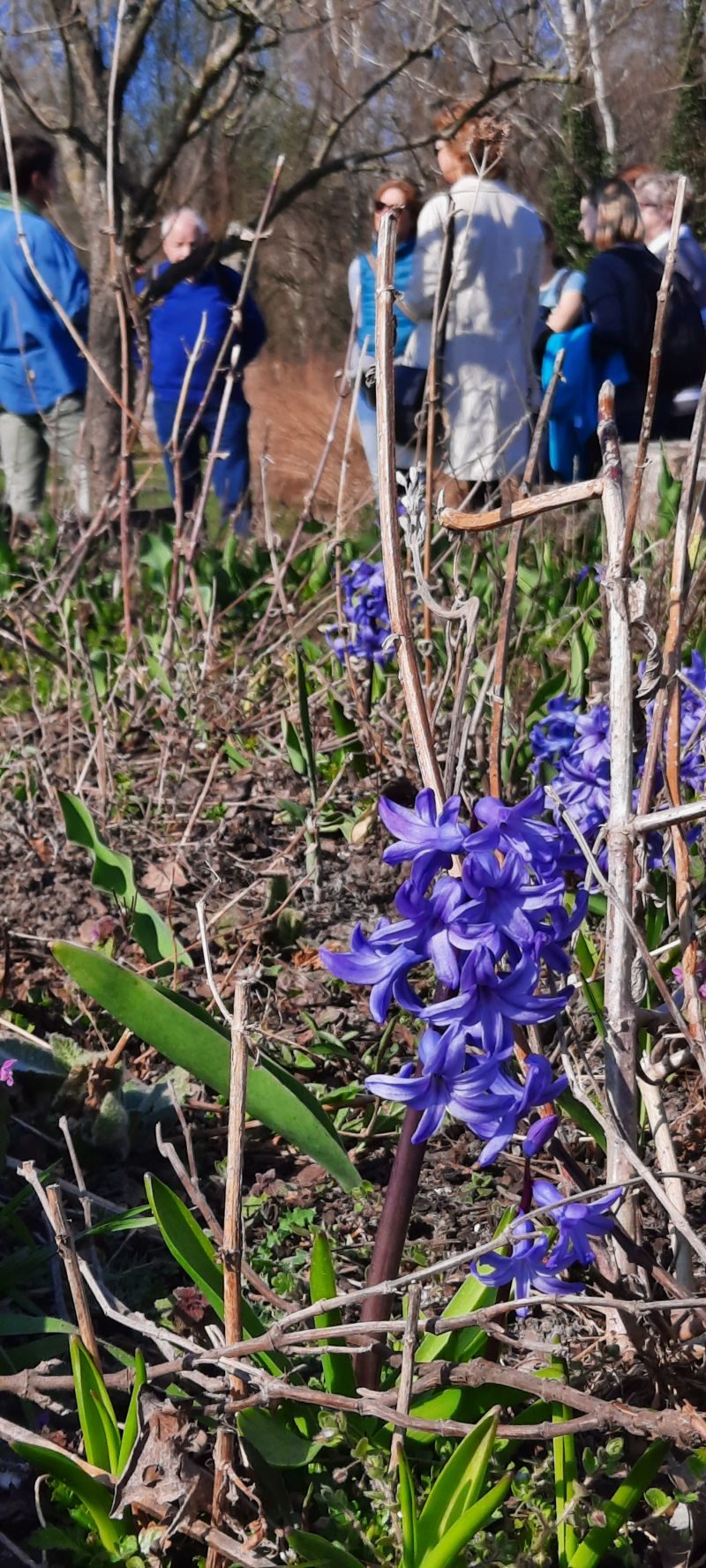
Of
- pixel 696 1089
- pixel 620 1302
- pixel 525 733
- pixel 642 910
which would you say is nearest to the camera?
pixel 620 1302

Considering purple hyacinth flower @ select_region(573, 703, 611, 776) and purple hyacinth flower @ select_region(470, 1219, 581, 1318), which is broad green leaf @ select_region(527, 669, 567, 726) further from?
purple hyacinth flower @ select_region(470, 1219, 581, 1318)

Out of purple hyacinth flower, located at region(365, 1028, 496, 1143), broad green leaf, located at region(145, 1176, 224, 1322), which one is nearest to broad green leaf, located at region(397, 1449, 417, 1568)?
broad green leaf, located at region(145, 1176, 224, 1322)

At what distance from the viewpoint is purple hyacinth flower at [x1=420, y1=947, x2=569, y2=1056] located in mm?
950

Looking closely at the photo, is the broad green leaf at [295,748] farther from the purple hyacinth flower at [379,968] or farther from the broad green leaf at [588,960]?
the purple hyacinth flower at [379,968]

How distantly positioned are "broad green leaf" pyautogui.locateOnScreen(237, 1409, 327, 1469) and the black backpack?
15.0 feet

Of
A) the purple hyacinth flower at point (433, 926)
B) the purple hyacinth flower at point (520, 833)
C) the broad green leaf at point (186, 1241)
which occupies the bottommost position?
the broad green leaf at point (186, 1241)

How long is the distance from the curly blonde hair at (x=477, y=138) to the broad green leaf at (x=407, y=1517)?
1.99 metres

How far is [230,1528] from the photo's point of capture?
47.6 inches

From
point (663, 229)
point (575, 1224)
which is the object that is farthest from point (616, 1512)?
point (663, 229)

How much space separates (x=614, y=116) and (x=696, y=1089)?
61.0ft

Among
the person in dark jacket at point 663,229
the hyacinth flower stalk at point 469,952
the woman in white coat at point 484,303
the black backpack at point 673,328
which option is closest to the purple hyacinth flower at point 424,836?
the hyacinth flower stalk at point 469,952

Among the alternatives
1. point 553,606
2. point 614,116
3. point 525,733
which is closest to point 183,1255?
point 525,733

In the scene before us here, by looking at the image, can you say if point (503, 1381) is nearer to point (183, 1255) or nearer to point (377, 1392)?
point (377, 1392)

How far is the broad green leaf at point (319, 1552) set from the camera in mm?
1094
